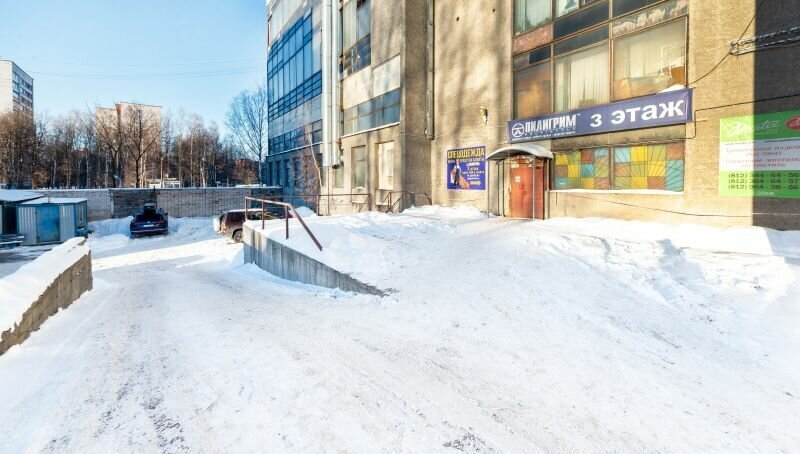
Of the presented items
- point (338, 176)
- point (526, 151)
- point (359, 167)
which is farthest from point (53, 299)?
point (338, 176)

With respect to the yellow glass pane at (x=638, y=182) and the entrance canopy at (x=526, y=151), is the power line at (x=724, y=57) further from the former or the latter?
the entrance canopy at (x=526, y=151)

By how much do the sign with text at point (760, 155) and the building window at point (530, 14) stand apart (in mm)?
7106

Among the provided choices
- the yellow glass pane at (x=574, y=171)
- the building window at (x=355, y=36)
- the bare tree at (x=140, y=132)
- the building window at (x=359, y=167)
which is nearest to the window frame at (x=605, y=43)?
the yellow glass pane at (x=574, y=171)

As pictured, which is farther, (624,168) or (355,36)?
(355,36)

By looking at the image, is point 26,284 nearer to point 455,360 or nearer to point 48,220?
point 455,360

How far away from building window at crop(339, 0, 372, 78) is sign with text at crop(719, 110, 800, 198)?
1772 cm

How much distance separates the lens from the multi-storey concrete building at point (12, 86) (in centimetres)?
9706

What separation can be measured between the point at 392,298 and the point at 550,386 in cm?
339

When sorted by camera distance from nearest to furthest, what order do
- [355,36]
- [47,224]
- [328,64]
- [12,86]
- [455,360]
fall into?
1. [455,360]
2. [355,36]
3. [47,224]
4. [328,64]
5. [12,86]

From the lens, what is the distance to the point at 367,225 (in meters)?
13.0

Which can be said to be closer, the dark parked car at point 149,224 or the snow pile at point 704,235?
the snow pile at point 704,235

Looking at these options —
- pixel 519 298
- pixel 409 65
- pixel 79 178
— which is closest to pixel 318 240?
pixel 519 298

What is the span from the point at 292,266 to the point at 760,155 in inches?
460

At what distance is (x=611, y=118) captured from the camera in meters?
12.0
